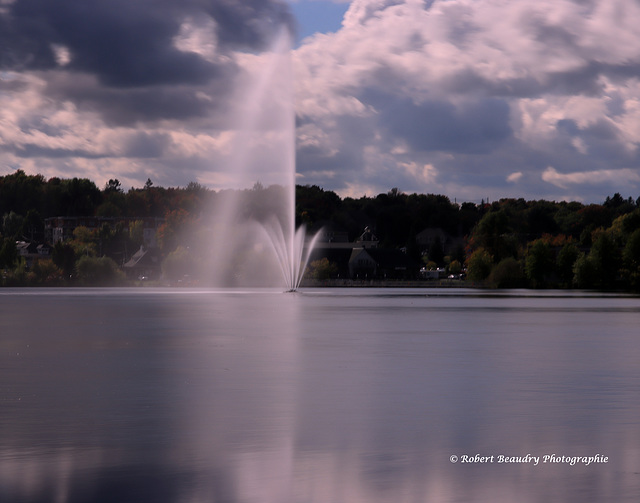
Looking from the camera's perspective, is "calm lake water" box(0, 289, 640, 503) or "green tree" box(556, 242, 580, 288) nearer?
"calm lake water" box(0, 289, 640, 503)

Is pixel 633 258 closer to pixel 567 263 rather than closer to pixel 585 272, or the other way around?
pixel 585 272

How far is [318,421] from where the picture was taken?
1942cm

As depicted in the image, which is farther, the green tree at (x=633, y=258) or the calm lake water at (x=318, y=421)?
the green tree at (x=633, y=258)

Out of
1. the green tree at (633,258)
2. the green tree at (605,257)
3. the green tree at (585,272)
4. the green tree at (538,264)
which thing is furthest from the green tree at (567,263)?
the green tree at (633,258)

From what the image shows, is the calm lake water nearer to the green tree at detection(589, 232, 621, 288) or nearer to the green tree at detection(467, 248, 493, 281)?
the green tree at detection(589, 232, 621, 288)

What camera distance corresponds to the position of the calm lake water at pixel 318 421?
13625 millimetres

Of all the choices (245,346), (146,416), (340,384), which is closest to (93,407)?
(146,416)

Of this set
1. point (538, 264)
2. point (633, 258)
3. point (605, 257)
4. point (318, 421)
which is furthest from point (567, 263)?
point (318, 421)

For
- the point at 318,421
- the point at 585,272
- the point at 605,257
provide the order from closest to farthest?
the point at 318,421 → the point at 605,257 → the point at 585,272

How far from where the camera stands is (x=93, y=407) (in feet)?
68.8

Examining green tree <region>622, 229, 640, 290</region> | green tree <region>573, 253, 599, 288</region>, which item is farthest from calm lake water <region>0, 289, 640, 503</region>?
green tree <region>573, 253, 599, 288</region>

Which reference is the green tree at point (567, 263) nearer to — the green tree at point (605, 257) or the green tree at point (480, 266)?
the green tree at point (605, 257)

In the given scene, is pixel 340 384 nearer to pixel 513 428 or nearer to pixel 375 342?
pixel 513 428

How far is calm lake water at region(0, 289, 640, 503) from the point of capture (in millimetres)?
13625
